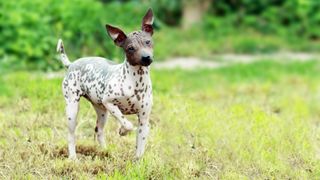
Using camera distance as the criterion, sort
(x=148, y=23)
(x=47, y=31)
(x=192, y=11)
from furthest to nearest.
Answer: (x=192, y=11) < (x=47, y=31) < (x=148, y=23)

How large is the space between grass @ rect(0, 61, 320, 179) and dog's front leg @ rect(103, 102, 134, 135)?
347 mm

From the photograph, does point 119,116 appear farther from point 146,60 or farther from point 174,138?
point 174,138

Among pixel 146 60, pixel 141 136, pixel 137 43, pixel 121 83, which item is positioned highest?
pixel 137 43

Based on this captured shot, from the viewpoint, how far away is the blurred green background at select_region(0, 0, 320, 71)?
11.8 metres

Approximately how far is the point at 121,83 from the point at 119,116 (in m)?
0.26

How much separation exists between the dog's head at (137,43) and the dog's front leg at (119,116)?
37 centimetres

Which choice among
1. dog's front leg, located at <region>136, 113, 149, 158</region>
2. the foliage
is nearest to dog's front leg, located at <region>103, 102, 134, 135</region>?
dog's front leg, located at <region>136, 113, 149, 158</region>

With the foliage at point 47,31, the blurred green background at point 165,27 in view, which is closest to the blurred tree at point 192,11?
the blurred green background at point 165,27

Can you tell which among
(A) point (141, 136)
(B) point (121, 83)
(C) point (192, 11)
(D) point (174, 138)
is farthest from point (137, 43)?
(C) point (192, 11)

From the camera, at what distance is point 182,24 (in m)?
16.7

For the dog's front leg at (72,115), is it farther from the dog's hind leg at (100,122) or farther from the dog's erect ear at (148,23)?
the dog's erect ear at (148,23)

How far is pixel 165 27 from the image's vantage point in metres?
16.2

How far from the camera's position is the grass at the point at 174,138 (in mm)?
6223

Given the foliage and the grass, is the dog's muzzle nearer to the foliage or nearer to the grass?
the grass
